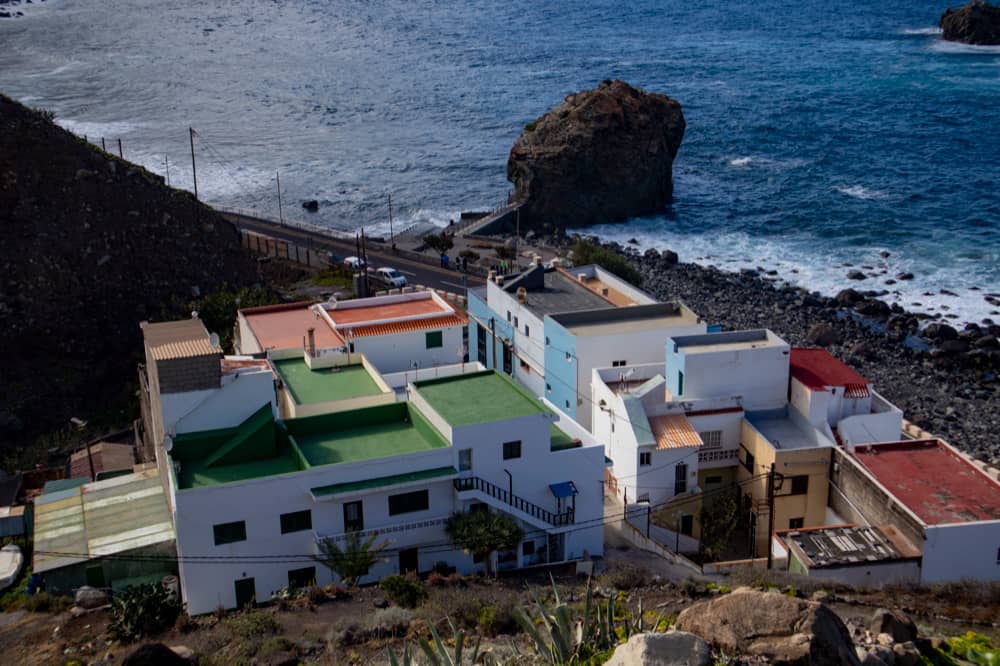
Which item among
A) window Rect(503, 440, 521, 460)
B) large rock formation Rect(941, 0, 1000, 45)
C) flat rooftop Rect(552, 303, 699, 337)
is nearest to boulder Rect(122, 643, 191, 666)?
window Rect(503, 440, 521, 460)

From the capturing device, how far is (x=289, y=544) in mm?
34812

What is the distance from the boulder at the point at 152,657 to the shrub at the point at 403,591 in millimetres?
7119

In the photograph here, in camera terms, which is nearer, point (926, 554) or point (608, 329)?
point (926, 554)

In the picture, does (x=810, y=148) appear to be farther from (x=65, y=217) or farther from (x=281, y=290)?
(x=65, y=217)

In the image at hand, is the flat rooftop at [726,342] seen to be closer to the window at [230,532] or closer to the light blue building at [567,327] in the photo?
the light blue building at [567,327]

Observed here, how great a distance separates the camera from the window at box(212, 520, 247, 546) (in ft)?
112

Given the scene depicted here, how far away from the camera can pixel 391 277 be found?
73.9 m

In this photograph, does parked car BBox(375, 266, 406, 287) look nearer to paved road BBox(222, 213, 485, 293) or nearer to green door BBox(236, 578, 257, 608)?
paved road BBox(222, 213, 485, 293)

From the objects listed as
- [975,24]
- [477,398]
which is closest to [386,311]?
[477,398]

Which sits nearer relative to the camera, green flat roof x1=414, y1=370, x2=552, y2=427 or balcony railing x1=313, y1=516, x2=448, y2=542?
balcony railing x1=313, y1=516, x2=448, y2=542

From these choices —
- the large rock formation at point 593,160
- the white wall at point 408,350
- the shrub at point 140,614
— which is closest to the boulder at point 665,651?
the shrub at point 140,614

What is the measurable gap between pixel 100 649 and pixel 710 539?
22.1m

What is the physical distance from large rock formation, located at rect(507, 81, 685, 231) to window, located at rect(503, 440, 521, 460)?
195ft

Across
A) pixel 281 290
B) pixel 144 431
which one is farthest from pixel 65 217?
pixel 144 431
